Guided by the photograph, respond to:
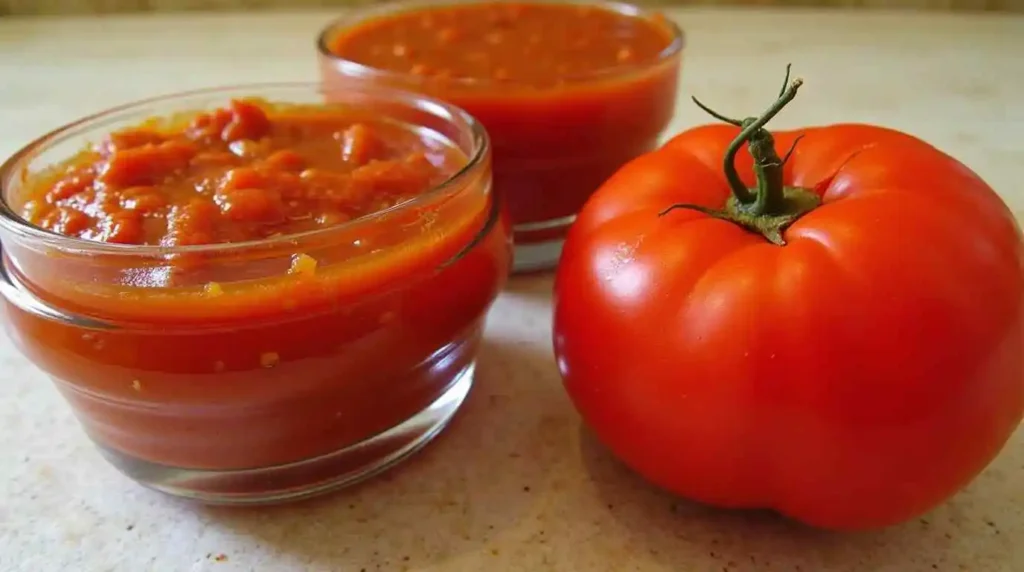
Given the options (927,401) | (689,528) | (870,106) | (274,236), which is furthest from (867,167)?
(870,106)

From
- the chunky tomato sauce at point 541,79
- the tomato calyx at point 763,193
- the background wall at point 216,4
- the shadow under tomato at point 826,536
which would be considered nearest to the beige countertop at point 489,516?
the shadow under tomato at point 826,536

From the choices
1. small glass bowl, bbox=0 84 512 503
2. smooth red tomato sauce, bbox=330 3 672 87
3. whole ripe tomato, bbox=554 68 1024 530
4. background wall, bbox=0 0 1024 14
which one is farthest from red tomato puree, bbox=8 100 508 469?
background wall, bbox=0 0 1024 14

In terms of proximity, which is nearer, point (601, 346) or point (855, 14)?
point (601, 346)

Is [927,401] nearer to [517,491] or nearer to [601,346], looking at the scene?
[601,346]

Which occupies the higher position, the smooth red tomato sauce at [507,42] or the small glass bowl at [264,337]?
the smooth red tomato sauce at [507,42]

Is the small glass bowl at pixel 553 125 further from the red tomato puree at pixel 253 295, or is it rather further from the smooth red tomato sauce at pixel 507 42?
the red tomato puree at pixel 253 295

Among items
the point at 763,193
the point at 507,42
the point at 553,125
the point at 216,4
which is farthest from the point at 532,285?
the point at 216,4
